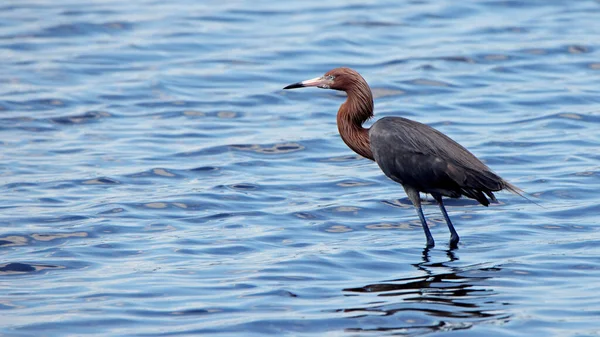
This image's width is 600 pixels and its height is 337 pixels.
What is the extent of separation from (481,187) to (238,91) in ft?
27.9

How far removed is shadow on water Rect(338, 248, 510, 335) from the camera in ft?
26.5

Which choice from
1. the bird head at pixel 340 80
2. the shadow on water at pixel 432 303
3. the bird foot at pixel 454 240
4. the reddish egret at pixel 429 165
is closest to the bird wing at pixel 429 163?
the reddish egret at pixel 429 165

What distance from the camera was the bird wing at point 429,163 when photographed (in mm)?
10586

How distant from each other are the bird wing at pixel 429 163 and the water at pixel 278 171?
59cm

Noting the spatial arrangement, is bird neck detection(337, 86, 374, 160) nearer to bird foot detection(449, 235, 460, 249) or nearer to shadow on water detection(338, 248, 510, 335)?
bird foot detection(449, 235, 460, 249)

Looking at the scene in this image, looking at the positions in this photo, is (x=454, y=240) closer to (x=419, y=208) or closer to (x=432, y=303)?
(x=419, y=208)

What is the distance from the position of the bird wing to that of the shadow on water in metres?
1.21

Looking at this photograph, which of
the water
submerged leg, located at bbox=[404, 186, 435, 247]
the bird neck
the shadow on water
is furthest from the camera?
the bird neck

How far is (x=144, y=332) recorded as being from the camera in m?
8.08

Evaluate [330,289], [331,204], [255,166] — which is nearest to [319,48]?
[255,166]

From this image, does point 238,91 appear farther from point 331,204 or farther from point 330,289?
point 330,289

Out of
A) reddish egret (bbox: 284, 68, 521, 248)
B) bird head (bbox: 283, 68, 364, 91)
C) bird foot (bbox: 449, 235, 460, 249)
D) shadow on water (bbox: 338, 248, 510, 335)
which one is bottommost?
bird foot (bbox: 449, 235, 460, 249)

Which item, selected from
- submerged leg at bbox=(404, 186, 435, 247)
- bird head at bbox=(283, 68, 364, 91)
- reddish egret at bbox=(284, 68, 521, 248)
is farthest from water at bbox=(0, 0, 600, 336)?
bird head at bbox=(283, 68, 364, 91)

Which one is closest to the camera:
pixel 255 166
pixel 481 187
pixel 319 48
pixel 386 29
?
pixel 481 187
